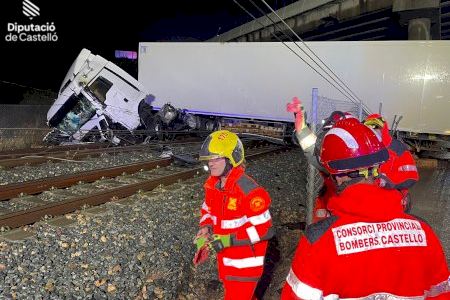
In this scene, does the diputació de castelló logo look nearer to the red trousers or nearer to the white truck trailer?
the white truck trailer

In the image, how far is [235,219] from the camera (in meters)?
3.31

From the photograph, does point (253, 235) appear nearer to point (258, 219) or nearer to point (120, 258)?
point (258, 219)

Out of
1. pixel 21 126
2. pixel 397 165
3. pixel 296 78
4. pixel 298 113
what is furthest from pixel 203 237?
pixel 21 126

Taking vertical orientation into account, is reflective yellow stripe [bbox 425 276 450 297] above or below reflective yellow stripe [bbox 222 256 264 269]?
above

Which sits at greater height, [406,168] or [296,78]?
[296,78]

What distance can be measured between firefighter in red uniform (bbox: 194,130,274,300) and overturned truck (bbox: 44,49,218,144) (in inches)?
489

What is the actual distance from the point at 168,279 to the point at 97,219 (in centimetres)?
208

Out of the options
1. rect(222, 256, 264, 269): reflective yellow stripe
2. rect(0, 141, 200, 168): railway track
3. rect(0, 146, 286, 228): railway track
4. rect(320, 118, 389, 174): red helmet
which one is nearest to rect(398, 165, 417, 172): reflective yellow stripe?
rect(222, 256, 264, 269): reflective yellow stripe

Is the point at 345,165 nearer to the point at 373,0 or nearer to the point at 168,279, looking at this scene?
the point at 168,279

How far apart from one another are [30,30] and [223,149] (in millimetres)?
32867

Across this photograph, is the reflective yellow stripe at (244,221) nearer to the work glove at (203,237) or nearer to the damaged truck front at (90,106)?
the work glove at (203,237)

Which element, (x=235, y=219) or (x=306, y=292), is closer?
(x=306, y=292)

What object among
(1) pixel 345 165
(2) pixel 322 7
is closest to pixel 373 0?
(2) pixel 322 7

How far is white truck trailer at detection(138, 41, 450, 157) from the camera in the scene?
1658 cm
